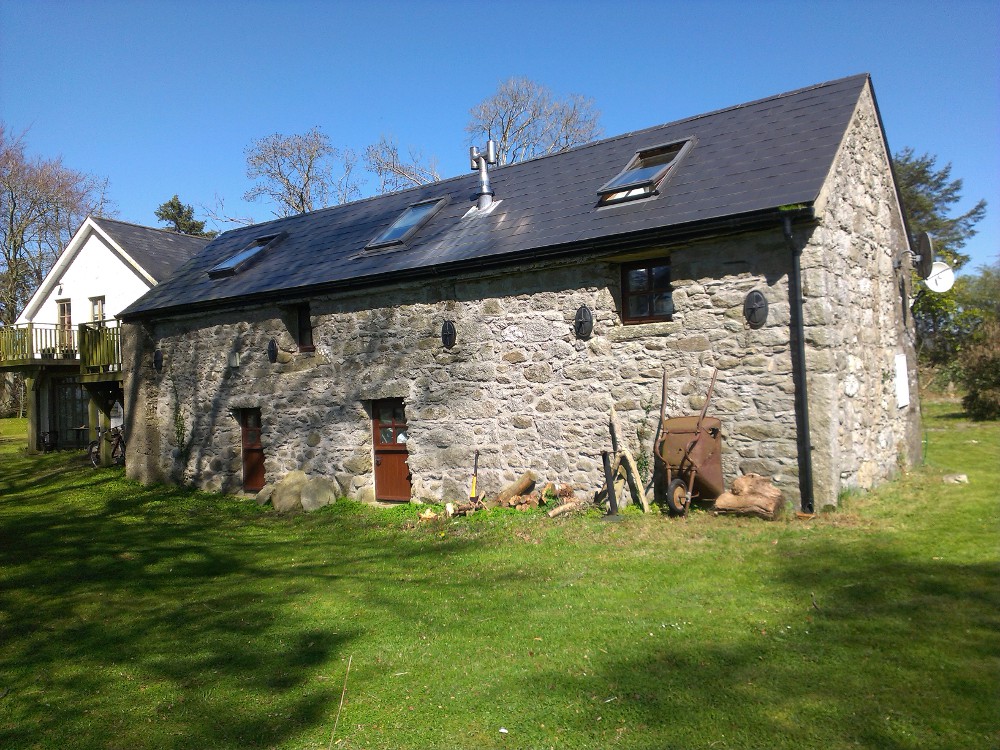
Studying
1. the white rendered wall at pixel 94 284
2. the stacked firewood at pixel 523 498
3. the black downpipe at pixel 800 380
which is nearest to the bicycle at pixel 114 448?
the white rendered wall at pixel 94 284

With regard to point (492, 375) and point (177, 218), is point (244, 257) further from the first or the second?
point (177, 218)

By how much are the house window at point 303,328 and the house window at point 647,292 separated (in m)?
6.48

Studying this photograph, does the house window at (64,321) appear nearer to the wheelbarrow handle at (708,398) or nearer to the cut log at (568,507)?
the cut log at (568,507)

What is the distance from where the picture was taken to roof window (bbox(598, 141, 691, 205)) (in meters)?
10.2

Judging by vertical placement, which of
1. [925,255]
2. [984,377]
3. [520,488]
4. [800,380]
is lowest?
[520,488]

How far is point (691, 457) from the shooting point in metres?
8.52

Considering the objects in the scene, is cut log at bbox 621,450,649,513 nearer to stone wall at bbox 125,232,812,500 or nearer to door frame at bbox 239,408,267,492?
stone wall at bbox 125,232,812,500

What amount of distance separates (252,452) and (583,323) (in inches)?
317

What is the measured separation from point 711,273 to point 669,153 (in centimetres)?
324

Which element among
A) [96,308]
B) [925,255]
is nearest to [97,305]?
[96,308]

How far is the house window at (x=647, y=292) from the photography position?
9.65 m

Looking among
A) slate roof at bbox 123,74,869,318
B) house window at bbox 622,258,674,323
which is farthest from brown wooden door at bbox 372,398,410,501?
house window at bbox 622,258,674,323

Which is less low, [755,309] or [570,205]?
[570,205]

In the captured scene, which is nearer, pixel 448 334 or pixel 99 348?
pixel 448 334
